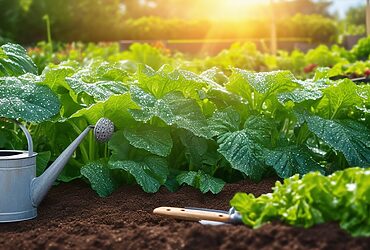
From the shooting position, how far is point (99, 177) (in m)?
2.86

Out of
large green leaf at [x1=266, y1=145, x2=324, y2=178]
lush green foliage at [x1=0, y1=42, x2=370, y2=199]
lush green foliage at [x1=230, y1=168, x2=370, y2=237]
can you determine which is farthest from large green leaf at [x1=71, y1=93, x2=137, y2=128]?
lush green foliage at [x1=230, y1=168, x2=370, y2=237]

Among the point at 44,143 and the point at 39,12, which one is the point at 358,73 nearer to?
the point at 44,143

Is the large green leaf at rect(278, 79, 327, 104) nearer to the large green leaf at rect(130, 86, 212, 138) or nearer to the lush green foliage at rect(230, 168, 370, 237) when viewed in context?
the large green leaf at rect(130, 86, 212, 138)

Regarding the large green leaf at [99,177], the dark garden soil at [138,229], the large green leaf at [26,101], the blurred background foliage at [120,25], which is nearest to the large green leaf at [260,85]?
the dark garden soil at [138,229]

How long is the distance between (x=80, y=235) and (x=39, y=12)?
21.1 meters

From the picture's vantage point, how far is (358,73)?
6184mm

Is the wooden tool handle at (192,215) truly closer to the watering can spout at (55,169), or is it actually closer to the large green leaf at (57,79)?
the watering can spout at (55,169)

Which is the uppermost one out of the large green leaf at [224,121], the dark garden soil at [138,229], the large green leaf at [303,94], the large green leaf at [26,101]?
the large green leaf at [303,94]

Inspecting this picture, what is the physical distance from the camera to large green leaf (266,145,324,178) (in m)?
2.80

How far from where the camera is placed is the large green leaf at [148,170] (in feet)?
9.13

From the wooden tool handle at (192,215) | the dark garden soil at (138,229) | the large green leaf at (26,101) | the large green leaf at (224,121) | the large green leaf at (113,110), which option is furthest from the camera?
the large green leaf at (224,121)

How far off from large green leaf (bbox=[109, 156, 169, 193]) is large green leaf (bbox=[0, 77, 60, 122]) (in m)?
0.32

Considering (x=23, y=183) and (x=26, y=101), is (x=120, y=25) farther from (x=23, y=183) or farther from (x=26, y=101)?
(x=23, y=183)

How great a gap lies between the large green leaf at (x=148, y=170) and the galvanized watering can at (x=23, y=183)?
0.70 feet
